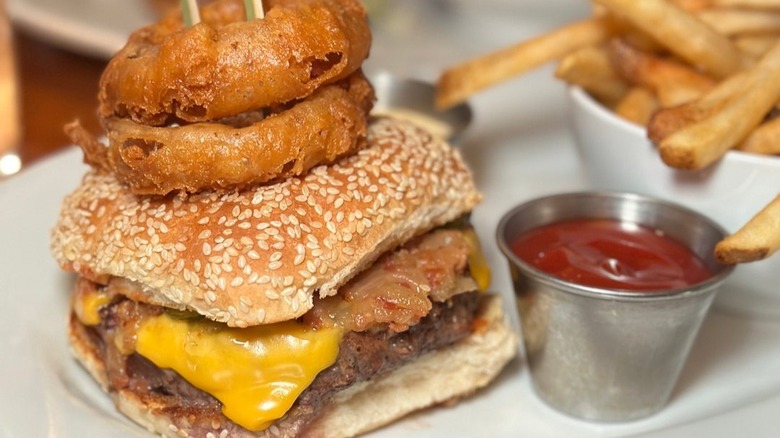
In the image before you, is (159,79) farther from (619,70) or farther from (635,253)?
(619,70)

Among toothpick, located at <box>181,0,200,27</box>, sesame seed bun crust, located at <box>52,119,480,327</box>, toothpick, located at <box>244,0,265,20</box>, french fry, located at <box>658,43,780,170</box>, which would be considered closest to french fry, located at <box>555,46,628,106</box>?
french fry, located at <box>658,43,780,170</box>

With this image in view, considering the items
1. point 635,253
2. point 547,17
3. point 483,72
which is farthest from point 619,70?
point 547,17

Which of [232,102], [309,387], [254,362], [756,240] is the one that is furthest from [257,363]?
[756,240]

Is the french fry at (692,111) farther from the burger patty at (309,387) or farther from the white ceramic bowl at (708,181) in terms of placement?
the burger patty at (309,387)

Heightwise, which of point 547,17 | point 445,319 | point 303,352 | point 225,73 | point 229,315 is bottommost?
point 547,17

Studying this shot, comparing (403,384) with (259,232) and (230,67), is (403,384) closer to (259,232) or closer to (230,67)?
(259,232)

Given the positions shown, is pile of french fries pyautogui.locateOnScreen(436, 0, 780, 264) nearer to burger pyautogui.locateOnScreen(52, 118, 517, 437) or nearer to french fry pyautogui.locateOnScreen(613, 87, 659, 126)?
french fry pyautogui.locateOnScreen(613, 87, 659, 126)
